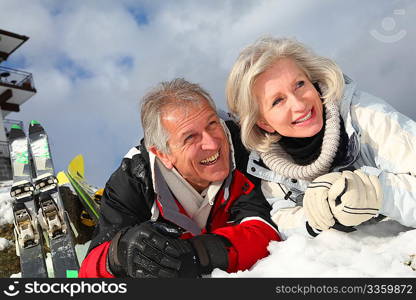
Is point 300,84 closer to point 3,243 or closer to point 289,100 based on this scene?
point 289,100

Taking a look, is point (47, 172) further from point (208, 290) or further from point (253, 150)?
point (208, 290)

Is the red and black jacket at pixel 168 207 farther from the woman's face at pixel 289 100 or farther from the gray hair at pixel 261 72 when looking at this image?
the woman's face at pixel 289 100

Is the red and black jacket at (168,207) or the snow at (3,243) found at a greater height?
the red and black jacket at (168,207)

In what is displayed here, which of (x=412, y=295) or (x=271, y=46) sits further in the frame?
(x=271, y=46)

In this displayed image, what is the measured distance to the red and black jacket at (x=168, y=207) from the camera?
2.58 meters

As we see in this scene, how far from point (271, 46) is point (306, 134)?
700 millimetres

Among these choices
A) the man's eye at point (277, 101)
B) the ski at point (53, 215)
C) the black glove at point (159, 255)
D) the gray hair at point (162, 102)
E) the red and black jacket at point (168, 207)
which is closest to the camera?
the black glove at point (159, 255)

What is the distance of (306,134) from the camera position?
268 cm

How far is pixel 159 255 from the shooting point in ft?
6.44

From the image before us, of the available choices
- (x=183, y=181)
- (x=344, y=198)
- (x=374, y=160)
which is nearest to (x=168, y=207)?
(x=183, y=181)

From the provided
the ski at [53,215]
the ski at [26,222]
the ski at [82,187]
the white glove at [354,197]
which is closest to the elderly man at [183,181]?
the white glove at [354,197]

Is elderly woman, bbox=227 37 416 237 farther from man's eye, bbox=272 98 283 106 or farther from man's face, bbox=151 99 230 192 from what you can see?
man's face, bbox=151 99 230 192

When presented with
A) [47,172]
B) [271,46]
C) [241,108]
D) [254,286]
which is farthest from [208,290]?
[47,172]

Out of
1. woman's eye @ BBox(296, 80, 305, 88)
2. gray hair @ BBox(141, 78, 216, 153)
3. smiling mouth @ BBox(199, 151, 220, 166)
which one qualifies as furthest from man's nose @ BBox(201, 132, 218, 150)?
woman's eye @ BBox(296, 80, 305, 88)
